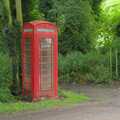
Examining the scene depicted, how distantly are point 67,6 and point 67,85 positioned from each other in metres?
5.29

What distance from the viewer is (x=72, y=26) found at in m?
20.2

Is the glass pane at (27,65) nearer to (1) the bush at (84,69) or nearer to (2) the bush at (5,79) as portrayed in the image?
(2) the bush at (5,79)

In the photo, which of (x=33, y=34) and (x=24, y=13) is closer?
(x=33, y=34)

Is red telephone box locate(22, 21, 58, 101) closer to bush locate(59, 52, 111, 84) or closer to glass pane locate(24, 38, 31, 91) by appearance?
glass pane locate(24, 38, 31, 91)

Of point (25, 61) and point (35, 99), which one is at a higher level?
point (25, 61)

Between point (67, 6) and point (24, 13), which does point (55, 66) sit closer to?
point (24, 13)

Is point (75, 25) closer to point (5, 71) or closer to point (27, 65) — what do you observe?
point (27, 65)

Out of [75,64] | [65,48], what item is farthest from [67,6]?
[75,64]

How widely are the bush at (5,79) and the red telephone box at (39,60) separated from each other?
0.45m

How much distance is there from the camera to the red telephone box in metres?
12.1

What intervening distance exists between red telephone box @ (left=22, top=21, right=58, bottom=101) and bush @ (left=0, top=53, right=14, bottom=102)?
45cm

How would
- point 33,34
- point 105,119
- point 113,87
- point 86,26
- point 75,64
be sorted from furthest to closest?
point 86,26 → point 75,64 → point 113,87 → point 33,34 → point 105,119

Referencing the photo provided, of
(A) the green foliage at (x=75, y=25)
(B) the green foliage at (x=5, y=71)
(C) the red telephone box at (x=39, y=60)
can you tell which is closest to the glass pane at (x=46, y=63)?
(C) the red telephone box at (x=39, y=60)

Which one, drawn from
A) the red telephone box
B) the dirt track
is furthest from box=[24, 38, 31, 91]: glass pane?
the dirt track
